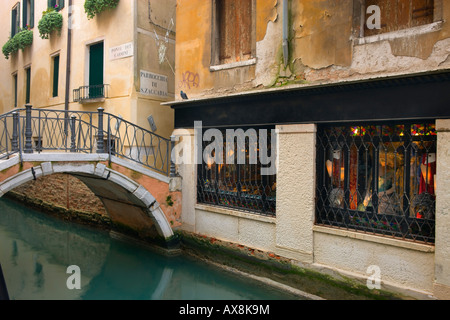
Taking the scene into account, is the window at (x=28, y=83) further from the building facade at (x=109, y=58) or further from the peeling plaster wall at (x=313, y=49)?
the peeling plaster wall at (x=313, y=49)

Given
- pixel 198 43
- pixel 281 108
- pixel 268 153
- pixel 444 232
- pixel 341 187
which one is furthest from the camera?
pixel 198 43

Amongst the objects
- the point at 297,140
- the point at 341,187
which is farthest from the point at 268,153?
the point at 341,187

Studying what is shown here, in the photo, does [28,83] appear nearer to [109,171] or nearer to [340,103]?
[109,171]

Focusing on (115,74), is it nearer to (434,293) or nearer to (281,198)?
(281,198)

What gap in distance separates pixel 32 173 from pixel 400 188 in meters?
5.18

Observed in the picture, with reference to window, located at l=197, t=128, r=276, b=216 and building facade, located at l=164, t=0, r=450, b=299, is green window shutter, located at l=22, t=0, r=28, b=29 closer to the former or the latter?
building facade, located at l=164, t=0, r=450, b=299

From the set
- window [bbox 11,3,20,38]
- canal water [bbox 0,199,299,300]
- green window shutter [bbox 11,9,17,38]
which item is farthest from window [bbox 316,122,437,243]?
green window shutter [bbox 11,9,17,38]

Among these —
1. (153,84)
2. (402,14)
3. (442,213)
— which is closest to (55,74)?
(153,84)

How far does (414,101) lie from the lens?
4.19m

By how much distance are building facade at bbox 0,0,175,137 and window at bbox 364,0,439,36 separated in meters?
5.08

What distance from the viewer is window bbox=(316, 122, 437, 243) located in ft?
14.3

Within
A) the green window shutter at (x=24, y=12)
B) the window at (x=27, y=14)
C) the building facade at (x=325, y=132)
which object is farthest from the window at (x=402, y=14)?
the green window shutter at (x=24, y=12)

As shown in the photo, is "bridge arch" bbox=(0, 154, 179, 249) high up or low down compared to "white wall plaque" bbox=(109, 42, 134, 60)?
down

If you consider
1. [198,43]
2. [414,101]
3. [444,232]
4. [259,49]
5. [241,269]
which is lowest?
[241,269]
